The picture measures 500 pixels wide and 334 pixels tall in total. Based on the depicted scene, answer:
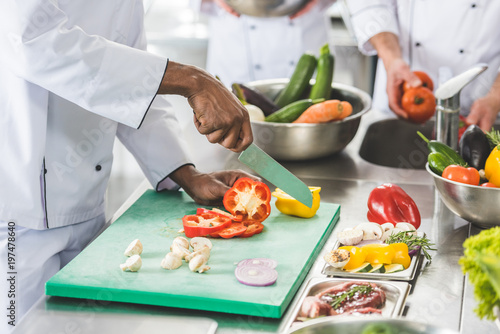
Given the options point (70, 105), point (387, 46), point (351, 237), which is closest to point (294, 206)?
point (351, 237)

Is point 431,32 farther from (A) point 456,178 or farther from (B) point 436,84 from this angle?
(A) point 456,178

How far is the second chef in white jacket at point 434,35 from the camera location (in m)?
2.14

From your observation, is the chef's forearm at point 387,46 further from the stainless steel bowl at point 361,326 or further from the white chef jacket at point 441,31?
the stainless steel bowl at point 361,326

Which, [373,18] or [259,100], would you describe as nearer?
[259,100]

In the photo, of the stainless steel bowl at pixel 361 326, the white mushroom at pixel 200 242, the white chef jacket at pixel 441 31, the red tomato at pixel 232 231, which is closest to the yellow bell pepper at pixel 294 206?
the red tomato at pixel 232 231

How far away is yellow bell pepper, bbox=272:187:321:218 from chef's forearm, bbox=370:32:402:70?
2.77 feet

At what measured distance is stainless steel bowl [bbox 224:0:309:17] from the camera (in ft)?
6.35

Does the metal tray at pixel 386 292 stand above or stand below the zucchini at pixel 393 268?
above

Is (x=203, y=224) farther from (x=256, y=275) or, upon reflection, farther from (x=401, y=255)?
(x=401, y=255)

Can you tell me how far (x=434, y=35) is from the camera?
2229 mm

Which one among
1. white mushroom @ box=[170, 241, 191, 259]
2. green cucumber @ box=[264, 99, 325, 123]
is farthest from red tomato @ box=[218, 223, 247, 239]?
green cucumber @ box=[264, 99, 325, 123]

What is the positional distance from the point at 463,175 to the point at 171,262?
0.59 metres

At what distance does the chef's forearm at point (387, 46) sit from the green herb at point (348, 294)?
3.89ft

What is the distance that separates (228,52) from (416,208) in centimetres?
160
